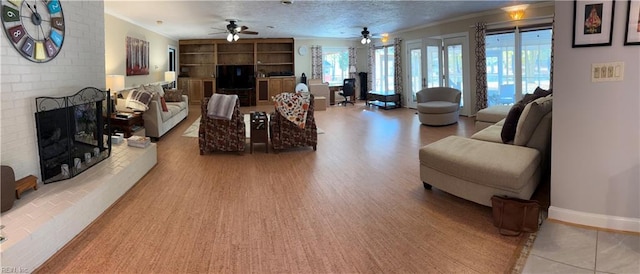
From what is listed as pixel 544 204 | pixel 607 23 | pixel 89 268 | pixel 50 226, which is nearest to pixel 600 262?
pixel 544 204

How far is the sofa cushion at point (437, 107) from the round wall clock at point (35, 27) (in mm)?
6279

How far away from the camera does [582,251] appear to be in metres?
2.42

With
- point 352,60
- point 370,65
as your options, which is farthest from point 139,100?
point 352,60

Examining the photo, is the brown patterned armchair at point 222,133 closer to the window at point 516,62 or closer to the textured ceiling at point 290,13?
the textured ceiling at point 290,13

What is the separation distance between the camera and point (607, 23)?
2547mm

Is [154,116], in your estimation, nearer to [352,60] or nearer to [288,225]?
[288,225]

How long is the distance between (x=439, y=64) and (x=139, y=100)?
23.3ft

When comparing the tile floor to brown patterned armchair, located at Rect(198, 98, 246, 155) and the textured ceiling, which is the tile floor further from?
the textured ceiling

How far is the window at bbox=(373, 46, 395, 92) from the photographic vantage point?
1227 cm

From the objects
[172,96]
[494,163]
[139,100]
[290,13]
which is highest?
[290,13]

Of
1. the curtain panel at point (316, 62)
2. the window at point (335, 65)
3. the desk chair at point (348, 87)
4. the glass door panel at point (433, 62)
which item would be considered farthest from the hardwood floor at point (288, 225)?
the window at point (335, 65)

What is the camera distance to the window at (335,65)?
13.7 meters

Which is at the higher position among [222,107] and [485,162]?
[222,107]

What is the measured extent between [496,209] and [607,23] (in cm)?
147
